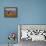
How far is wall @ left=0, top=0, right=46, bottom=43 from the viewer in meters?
4.48

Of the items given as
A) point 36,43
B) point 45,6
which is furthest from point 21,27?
point 45,6

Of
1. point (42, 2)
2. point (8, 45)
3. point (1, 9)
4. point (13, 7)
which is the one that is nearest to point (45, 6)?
point (42, 2)

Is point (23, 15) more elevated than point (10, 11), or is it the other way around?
point (10, 11)

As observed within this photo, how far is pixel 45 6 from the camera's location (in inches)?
178

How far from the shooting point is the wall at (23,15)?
4.48 m

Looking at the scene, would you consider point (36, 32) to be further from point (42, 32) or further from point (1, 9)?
point (1, 9)

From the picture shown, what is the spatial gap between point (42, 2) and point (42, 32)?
105 cm

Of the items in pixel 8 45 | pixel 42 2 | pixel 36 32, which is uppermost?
pixel 42 2

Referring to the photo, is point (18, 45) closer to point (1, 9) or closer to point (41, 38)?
point (41, 38)

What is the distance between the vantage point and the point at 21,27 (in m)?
4.41

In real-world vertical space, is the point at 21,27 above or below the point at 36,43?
above

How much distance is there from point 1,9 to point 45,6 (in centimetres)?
154

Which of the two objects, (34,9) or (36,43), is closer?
(36,43)

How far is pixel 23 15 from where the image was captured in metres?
4.51
